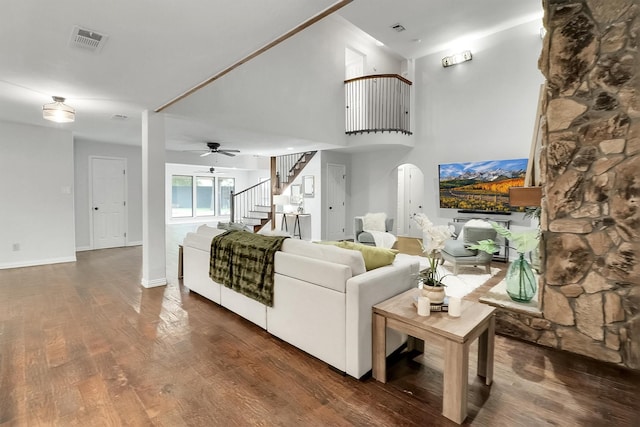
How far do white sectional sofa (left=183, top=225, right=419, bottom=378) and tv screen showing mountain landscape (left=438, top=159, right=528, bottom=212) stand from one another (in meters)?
4.48

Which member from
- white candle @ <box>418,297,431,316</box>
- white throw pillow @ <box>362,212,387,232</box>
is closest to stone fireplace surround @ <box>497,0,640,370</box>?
white candle @ <box>418,297,431,316</box>

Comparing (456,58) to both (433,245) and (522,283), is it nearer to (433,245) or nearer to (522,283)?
(522,283)

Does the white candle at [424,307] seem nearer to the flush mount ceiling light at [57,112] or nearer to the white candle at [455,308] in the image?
the white candle at [455,308]

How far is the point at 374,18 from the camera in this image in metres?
5.98

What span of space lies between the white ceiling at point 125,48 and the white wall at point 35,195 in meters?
0.50

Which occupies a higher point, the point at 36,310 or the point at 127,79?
the point at 127,79

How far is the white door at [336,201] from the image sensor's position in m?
8.30

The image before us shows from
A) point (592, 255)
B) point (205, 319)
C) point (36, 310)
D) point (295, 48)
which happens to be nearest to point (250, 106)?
point (295, 48)

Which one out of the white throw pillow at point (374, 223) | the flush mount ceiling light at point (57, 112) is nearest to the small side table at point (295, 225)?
the white throw pillow at point (374, 223)

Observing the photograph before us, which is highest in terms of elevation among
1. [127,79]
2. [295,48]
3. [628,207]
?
[295,48]

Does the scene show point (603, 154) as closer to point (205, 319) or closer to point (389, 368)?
point (389, 368)

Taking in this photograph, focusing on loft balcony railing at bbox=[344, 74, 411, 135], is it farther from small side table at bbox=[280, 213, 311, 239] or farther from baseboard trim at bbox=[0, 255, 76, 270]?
baseboard trim at bbox=[0, 255, 76, 270]

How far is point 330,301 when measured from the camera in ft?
7.59

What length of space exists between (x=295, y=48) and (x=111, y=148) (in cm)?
485
